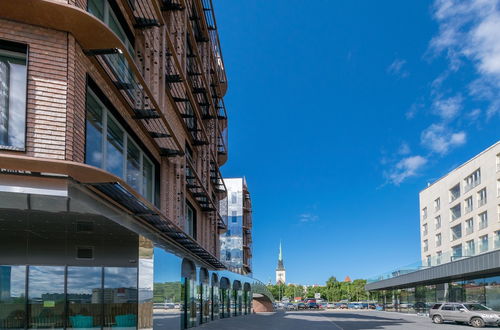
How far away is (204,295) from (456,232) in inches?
1598

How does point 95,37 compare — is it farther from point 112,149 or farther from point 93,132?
point 112,149

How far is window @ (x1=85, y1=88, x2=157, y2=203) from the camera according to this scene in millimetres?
12883

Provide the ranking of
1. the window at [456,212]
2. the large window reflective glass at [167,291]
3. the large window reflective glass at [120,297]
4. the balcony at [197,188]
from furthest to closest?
the window at [456,212]
the balcony at [197,188]
the large window reflective glass at [167,291]
the large window reflective glass at [120,297]

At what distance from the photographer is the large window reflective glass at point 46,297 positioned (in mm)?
14539

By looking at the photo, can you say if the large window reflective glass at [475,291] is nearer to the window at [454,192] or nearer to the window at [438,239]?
the window at [454,192]

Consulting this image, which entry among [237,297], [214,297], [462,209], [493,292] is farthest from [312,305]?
[214,297]

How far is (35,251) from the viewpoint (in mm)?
14469

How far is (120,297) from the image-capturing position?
54.1 ft

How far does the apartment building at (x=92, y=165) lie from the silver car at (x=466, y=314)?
57.8 feet

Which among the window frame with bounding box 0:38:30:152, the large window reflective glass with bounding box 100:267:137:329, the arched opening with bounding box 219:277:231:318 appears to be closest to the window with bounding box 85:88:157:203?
the window frame with bounding box 0:38:30:152

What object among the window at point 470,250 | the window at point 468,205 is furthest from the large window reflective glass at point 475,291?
the window at point 468,205

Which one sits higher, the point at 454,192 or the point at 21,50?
the point at 454,192

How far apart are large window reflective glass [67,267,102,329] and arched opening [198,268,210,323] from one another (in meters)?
14.8

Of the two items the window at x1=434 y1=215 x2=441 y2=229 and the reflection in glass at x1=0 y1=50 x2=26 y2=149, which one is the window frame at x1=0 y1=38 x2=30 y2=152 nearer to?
the reflection in glass at x1=0 y1=50 x2=26 y2=149
